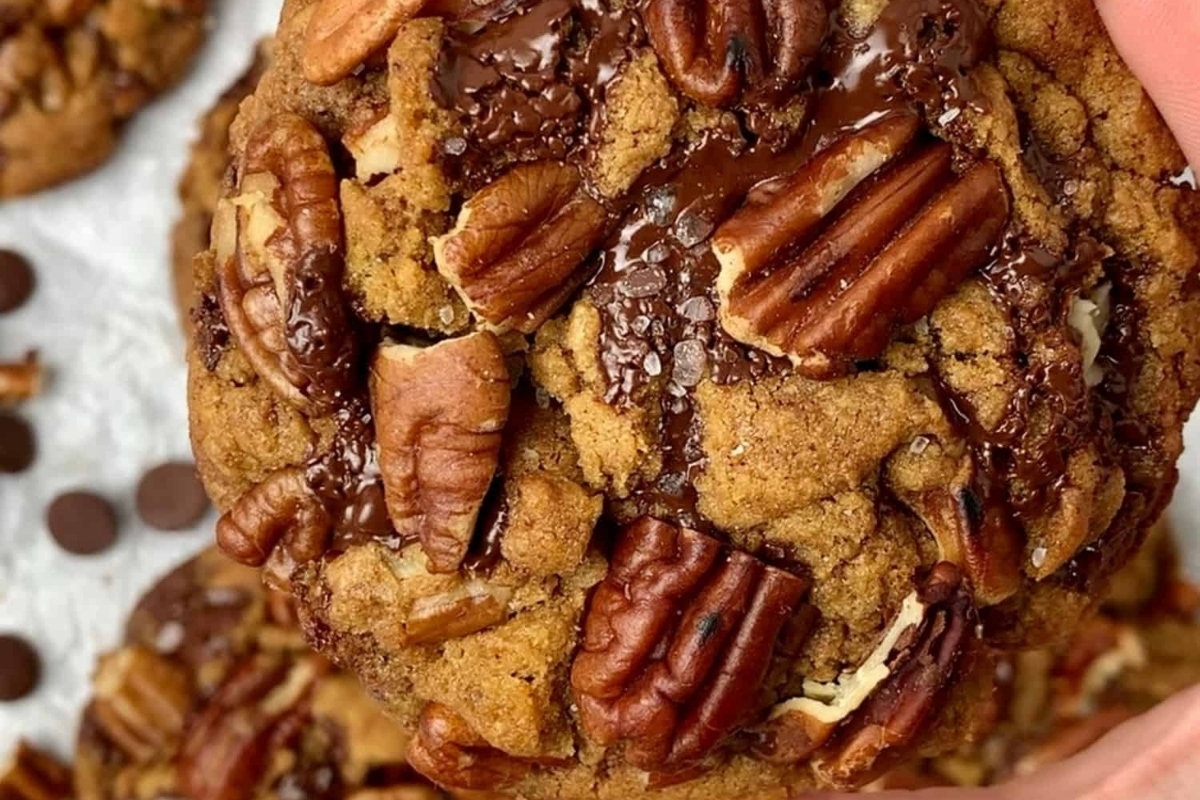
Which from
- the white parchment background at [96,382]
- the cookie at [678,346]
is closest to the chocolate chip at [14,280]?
the white parchment background at [96,382]

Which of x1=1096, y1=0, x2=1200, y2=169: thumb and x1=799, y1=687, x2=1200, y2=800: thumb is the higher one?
x1=1096, y1=0, x2=1200, y2=169: thumb

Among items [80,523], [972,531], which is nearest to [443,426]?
[972,531]

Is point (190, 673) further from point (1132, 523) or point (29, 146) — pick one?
point (1132, 523)

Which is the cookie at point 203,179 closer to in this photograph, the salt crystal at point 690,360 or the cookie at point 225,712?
the cookie at point 225,712

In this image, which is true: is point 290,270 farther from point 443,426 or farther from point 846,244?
point 846,244

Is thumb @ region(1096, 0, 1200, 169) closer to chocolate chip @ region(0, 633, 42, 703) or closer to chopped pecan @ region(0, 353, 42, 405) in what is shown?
chopped pecan @ region(0, 353, 42, 405)

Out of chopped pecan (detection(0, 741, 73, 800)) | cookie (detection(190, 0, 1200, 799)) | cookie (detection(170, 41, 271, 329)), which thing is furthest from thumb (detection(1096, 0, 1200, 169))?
chopped pecan (detection(0, 741, 73, 800))
